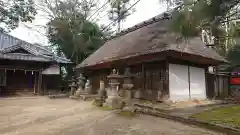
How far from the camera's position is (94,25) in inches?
845

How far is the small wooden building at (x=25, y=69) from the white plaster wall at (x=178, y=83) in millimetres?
11872

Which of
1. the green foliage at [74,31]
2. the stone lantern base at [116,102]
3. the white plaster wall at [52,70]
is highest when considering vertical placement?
the green foliage at [74,31]

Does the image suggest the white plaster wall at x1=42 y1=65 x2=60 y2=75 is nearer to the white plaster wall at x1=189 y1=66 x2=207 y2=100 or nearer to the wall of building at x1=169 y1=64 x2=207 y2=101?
the wall of building at x1=169 y1=64 x2=207 y2=101

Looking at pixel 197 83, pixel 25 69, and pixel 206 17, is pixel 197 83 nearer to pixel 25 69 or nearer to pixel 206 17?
pixel 206 17

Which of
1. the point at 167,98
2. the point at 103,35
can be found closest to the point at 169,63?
the point at 167,98

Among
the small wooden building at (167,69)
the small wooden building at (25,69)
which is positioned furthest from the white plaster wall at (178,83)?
the small wooden building at (25,69)

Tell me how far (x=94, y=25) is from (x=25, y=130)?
17.3 meters

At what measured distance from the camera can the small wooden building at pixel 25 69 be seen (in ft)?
53.1

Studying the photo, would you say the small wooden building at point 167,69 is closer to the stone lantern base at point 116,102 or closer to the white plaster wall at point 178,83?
the white plaster wall at point 178,83

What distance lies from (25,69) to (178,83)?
506 inches

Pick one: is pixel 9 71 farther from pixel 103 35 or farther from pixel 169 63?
pixel 169 63

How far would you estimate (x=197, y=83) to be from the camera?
10172 mm

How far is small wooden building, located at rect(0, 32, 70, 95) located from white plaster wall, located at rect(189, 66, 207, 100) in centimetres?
1217

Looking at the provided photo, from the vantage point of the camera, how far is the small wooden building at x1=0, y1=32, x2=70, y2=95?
16188mm
